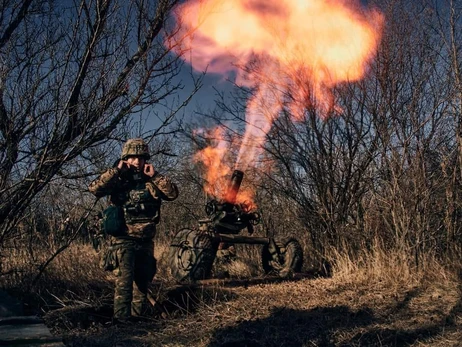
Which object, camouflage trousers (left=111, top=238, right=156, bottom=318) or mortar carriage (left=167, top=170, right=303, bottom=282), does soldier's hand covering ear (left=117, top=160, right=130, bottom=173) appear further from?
mortar carriage (left=167, top=170, right=303, bottom=282)

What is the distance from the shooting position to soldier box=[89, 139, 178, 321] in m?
6.29

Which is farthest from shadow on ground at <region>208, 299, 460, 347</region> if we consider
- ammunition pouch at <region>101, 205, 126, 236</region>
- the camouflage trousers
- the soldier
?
ammunition pouch at <region>101, 205, 126, 236</region>

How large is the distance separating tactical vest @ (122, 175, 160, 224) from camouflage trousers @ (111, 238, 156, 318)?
0.29 meters

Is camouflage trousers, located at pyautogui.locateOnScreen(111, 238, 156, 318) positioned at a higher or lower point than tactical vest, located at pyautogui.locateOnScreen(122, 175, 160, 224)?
lower

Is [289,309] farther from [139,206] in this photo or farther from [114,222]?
[114,222]

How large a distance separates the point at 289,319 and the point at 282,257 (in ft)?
15.8

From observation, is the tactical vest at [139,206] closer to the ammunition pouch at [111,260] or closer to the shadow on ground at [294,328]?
the ammunition pouch at [111,260]

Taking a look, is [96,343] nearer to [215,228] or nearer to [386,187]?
[215,228]

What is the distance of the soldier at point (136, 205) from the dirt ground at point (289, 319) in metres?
0.58

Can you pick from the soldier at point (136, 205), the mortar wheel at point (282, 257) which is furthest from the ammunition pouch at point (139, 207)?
the mortar wheel at point (282, 257)

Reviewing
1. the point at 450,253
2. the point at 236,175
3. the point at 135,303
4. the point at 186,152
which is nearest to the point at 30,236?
the point at 135,303

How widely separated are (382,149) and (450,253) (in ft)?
6.87

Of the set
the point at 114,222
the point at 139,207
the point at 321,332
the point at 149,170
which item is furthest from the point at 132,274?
the point at 321,332

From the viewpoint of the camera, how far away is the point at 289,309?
6.27m
